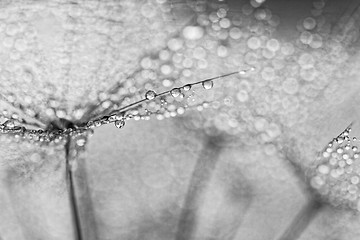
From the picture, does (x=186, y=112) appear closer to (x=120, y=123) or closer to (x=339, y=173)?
(x=120, y=123)

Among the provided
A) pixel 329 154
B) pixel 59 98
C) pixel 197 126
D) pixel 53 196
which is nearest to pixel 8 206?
pixel 53 196

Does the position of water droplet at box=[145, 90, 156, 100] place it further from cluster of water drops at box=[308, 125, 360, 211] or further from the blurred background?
cluster of water drops at box=[308, 125, 360, 211]

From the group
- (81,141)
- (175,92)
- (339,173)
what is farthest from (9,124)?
(339,173)

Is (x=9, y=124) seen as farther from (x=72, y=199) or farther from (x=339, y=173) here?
(x=339, y=173)

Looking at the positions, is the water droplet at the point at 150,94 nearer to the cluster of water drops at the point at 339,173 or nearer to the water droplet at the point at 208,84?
the water droplet at the point at 208,84

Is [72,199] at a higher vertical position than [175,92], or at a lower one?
lower

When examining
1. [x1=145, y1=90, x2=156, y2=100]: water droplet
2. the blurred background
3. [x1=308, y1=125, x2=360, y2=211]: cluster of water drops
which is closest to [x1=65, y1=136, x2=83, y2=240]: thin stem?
the blurred background

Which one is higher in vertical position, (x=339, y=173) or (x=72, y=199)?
(x=339, y=173)

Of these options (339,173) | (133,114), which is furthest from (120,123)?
(339,173)
